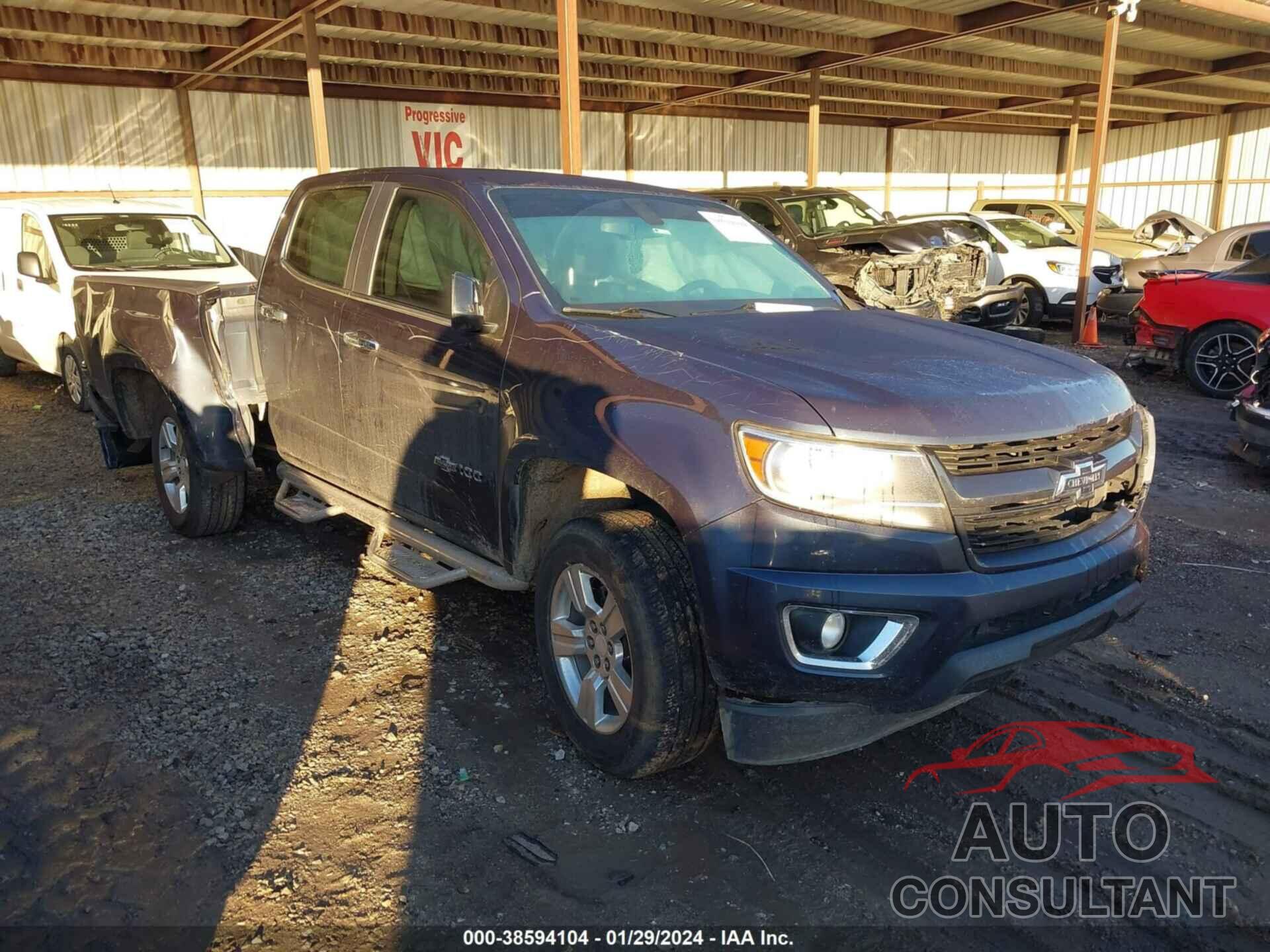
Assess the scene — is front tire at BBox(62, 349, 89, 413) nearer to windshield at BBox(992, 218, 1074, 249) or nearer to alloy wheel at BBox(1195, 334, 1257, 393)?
alloy wheel at BBox(1195, 334, 1257, 393)

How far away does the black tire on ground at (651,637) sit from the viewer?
279 cm

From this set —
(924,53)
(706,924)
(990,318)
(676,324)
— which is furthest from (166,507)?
(924,53)

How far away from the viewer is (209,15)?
11.5 meters

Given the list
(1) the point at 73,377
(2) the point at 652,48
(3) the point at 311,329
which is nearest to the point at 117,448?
(3) the point at 311,329

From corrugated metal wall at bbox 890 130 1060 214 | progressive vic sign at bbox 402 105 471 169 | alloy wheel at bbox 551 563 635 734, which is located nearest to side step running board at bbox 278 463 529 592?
alloy wheel at bbox 551 563 635 734

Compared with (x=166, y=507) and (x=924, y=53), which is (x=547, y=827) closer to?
(x=166, y=507)

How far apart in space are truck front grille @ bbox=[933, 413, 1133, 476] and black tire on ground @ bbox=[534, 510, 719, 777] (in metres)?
0.81

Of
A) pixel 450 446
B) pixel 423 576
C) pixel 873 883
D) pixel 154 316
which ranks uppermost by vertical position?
pixel 154 316

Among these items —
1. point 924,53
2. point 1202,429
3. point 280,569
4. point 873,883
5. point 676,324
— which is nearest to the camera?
point 873,883

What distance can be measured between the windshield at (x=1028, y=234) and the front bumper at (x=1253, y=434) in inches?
306

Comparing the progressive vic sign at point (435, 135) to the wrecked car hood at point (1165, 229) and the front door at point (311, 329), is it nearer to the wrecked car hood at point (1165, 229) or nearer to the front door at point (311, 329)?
the wrecked car hood at point (1165, 229)

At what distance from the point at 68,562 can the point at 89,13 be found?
34.1 feet

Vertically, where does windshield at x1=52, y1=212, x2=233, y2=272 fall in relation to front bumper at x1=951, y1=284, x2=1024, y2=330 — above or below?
above

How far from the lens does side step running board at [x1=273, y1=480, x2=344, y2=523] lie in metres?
4.64
